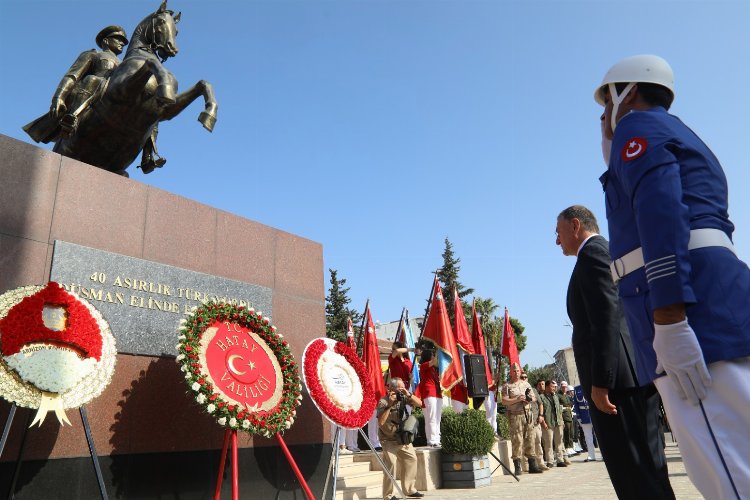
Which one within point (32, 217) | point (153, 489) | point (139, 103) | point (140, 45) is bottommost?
point (153, 489)

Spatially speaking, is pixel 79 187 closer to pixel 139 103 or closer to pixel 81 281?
pixel 81 281

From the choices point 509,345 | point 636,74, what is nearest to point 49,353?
point 636,74

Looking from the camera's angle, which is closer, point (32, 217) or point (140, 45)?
point (32, 217)

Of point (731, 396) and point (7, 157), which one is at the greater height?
point (7, 157)

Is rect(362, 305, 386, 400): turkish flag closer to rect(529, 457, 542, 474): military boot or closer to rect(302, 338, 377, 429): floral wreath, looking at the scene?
rect(529, 457, 542, 474): military boot

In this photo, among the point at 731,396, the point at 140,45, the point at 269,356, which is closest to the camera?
the point at 731,396

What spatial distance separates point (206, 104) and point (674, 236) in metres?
5.16

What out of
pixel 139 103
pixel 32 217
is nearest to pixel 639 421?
pixel 32 217

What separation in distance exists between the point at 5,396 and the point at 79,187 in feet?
6.63

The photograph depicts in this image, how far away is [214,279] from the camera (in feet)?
18.6

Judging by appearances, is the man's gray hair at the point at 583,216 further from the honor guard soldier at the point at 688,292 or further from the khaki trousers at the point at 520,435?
the khaki trousers at the point at 520,435

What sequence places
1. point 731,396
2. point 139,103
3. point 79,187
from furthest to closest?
point 139,103 → point 79,187 → point 731,396

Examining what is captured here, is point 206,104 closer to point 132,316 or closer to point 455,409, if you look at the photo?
point 132,316

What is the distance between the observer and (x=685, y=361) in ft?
5.81
